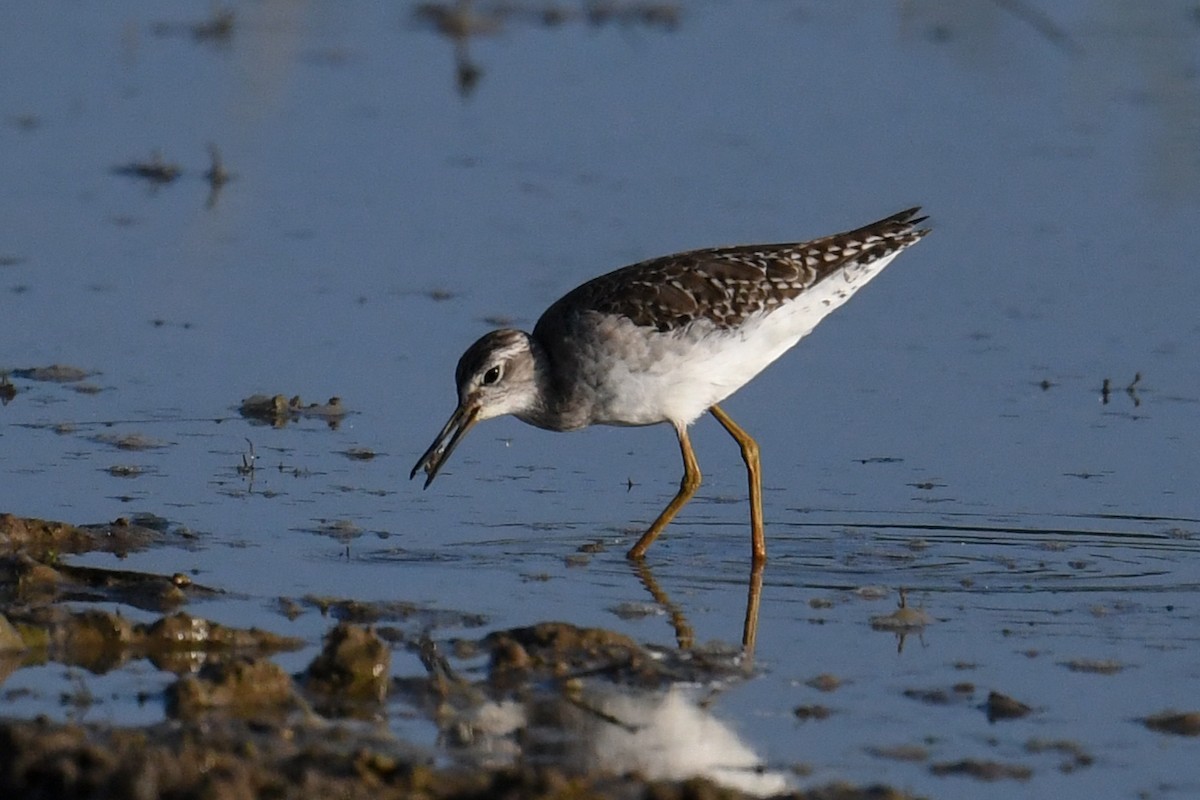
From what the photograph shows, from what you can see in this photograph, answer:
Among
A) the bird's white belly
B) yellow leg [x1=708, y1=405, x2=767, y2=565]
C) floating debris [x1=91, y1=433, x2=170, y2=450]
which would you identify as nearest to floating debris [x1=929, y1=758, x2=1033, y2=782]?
yellow leg [x1=708, y1=405, x2=767, y2=565]

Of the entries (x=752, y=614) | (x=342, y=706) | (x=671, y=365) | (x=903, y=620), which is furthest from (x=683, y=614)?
(x=342, y=706)

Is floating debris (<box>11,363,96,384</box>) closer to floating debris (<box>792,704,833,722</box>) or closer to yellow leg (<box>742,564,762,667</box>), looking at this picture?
yellow leg (<box>742,564,762,667</box>)

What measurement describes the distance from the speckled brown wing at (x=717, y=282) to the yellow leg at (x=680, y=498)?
52cm

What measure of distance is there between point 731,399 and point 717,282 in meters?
1.64

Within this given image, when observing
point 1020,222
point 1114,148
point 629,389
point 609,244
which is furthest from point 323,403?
point 1114,148

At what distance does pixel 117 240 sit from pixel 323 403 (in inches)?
109

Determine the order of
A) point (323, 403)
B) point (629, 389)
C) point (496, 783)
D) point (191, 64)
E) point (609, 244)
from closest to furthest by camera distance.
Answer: point (496, 783), point (629, 389), point (323, 403), point (609, 244), point (191, 64)

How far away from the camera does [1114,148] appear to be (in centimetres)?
1423

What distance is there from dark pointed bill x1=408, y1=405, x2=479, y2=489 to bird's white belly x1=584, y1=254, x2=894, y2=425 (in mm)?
516

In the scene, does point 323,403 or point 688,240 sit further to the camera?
point 688,240

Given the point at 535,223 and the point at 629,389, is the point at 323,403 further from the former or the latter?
the point at 535,223

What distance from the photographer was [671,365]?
925cm

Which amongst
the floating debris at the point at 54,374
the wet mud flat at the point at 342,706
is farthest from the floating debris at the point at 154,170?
the wet mud flat at the point at 342,706

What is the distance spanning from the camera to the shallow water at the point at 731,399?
7.70 metres
